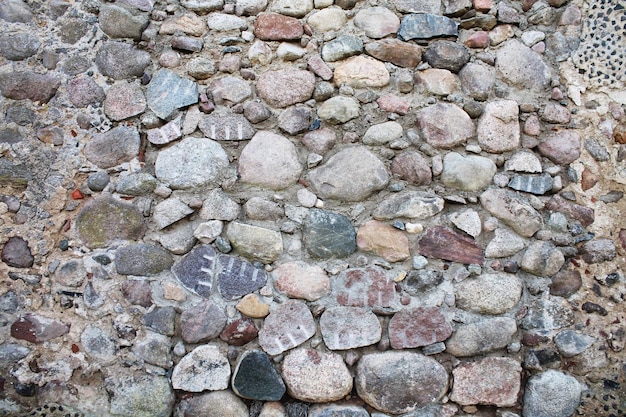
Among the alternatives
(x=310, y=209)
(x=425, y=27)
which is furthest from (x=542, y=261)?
(x=425, y=27)

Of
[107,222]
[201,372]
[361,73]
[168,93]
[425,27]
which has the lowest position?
[201,372]

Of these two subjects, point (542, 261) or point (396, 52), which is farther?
point (396, 52)

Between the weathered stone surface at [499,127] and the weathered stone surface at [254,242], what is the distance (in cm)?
80

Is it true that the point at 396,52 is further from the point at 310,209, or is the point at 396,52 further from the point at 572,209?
the point at 572,209

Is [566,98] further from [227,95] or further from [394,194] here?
[227,95]

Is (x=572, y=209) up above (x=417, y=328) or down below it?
above

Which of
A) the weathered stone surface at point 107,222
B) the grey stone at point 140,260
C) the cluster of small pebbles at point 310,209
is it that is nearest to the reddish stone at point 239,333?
the cluster of small pebbles at point 310,209

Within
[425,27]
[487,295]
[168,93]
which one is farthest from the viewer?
[425,27]

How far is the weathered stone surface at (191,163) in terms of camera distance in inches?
68.0

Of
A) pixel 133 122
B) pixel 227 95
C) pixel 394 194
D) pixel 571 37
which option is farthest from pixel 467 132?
pixel 133 122

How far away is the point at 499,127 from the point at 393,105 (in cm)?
38

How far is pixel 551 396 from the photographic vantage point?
5.41 ft

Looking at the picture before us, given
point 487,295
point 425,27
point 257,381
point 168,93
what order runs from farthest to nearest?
point 425,27 → point 168,93 → point 487,295 → point 257,381

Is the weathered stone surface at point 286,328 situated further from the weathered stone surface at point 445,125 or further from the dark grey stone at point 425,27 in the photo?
the dark grey stone at point 425,27
